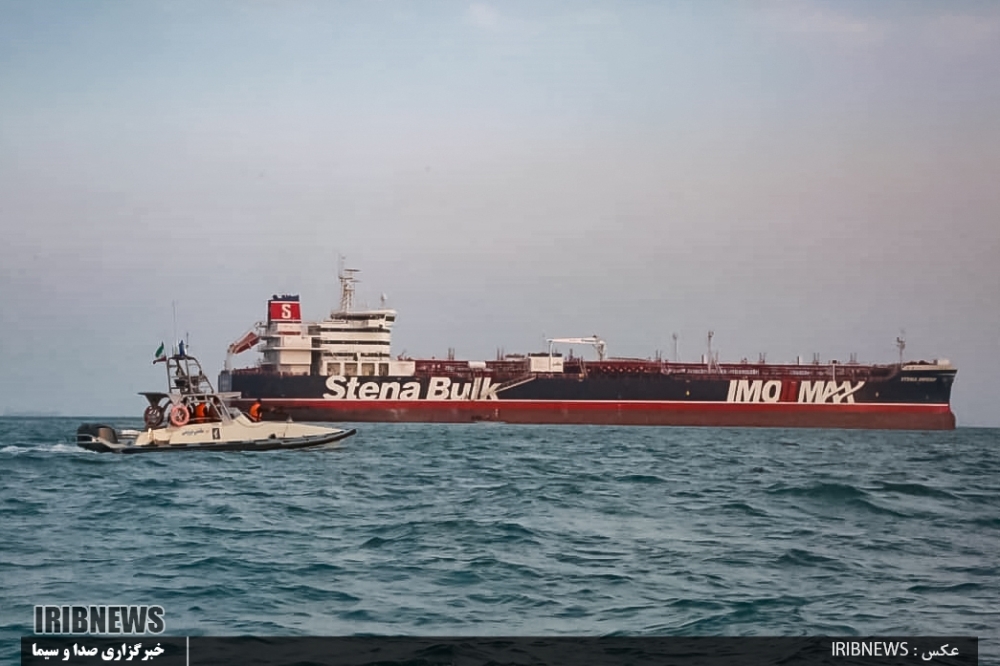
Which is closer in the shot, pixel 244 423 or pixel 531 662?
pixel 531 662

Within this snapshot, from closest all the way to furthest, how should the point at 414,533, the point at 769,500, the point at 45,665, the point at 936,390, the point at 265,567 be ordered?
the point at 45,665 < the point at 265,567 < the point at 414,533 < the point at 769,500 < the point at 936,390

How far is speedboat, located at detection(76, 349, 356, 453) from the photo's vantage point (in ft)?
96.2

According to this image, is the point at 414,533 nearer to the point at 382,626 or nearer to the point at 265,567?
the point at 265,567

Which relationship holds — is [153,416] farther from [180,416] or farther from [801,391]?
[801,391]

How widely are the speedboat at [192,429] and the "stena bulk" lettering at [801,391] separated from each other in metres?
37.0

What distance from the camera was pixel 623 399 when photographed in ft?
201

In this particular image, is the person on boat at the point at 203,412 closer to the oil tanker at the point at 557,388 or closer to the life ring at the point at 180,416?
the life ring at the point at 180,416

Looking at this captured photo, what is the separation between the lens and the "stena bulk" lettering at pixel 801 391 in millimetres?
61969

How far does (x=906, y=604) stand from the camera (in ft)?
32.8

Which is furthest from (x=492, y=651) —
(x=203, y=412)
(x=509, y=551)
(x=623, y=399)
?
(x=623, y=399)

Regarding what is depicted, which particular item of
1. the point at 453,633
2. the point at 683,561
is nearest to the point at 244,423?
the point at 683,561

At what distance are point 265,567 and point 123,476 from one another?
13.2 m

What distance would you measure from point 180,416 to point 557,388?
34.6 metres

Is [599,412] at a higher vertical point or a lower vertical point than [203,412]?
lower
